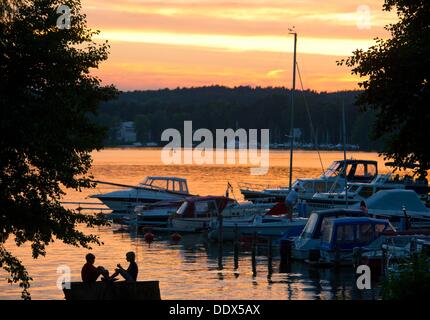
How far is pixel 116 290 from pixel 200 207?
3644 cm

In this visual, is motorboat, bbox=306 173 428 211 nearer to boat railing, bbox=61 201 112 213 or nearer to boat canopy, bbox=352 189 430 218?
boat canopy, bbox=352 189 430 218

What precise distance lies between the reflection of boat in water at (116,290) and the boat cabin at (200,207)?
1402 inches

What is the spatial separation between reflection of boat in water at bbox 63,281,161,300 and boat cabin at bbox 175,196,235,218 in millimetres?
35601

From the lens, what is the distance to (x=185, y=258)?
163ft

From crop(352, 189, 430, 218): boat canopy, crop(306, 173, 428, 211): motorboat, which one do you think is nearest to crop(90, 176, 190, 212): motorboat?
crop(306, 173, 428, 211): motorboat

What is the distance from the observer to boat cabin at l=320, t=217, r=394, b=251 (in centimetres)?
4297

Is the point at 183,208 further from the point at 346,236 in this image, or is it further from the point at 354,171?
the point at 354,171

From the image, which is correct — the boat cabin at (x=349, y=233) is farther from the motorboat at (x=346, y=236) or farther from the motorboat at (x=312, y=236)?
the motorboat at (x=312, y=236)

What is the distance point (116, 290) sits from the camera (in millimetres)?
24000

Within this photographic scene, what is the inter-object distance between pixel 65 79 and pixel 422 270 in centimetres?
940

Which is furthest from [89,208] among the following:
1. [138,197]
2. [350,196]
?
[350,196]

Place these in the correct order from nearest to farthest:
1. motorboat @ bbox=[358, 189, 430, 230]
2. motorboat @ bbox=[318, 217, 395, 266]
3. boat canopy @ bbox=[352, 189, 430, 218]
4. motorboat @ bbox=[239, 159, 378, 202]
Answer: motorboat @ bbox=[318, 217, 395, 266] → motorboat @ bbox=[358, 189, 430, 230] → boat canopy @ bbox=[352, 189, 430, 218] → motorboat @ bbox=[239, 159, 378, 202]

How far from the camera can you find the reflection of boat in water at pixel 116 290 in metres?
24.0
